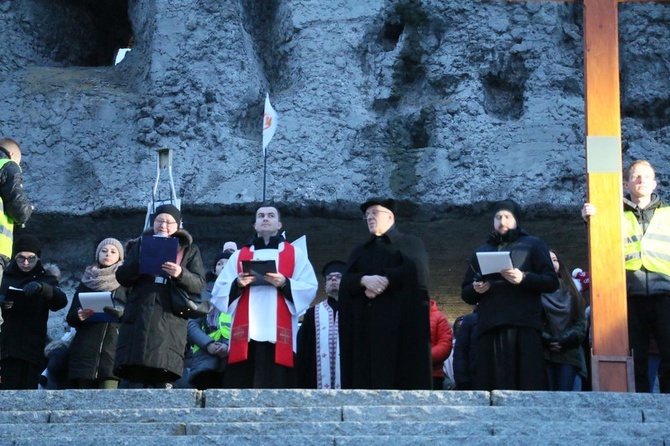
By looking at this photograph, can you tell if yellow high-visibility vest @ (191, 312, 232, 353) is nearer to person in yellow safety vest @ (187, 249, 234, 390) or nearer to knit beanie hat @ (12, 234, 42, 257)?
person in yellow safety vest @ (187, 249, 234, 390)

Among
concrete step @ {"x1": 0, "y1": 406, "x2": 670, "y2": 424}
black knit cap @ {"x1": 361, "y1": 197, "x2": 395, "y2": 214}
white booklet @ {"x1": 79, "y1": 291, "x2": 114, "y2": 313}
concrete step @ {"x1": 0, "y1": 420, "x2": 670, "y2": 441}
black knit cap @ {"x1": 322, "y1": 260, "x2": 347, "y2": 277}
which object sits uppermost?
black knit cap @ {"x1": 361, "y1": 197, "x2": 395, "y2": 214}

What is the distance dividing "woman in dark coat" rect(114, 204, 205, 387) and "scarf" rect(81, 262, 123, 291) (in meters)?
0.82

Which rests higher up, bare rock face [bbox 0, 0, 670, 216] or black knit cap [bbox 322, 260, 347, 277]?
bare rock face [bbox 0, 0, 670, 216]

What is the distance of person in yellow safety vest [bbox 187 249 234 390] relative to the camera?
32.5ft

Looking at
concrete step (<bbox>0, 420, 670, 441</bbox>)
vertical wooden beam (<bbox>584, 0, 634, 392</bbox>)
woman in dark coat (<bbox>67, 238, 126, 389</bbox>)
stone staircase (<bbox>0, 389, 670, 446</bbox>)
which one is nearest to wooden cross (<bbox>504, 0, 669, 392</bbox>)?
vertical wooden beam (<bbox>584, 0, 634, 392</bbox>)

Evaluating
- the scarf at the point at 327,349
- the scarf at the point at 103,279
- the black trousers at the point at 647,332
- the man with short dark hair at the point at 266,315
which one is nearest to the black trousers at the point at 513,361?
the black trousers at the point at 647,332

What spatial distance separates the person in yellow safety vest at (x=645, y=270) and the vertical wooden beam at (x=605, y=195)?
17 centimetres

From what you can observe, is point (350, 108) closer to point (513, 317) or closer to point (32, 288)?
point (32, 288)

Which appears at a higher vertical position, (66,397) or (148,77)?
(148,77)

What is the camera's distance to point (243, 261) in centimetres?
936

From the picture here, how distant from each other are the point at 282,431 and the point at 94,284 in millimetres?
3649

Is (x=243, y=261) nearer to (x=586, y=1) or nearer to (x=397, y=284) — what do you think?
(x=397, y=284)

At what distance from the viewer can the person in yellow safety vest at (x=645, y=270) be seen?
8.68 metres

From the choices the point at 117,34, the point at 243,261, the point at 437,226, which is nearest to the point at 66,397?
the point at 243,261
